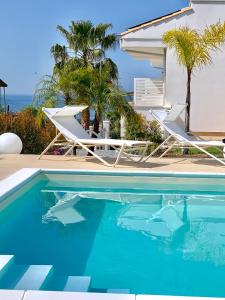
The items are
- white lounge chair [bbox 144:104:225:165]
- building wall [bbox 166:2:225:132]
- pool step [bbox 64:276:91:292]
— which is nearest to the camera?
pool step [bbox 64:276:91:292]

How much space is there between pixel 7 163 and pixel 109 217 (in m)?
3.81

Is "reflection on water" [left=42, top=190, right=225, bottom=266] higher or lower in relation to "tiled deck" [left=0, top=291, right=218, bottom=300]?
lower

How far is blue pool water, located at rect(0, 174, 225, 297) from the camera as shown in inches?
135

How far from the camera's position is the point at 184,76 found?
1781cm

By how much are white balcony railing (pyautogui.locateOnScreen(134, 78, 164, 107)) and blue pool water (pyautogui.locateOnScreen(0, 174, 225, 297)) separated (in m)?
10.6

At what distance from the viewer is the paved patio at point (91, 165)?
Result: 8148 millimetres

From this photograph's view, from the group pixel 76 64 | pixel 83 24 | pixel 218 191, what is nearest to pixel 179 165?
pixel 218 191

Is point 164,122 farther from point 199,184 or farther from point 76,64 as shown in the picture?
point 76,64

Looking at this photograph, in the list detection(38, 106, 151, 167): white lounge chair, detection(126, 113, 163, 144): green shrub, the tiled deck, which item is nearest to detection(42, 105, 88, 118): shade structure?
detection(38, 106, 151, 167): white lounge chair

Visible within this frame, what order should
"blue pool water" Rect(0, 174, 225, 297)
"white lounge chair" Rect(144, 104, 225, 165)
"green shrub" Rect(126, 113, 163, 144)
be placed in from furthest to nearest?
"green shrub" Rect(126, 113, 163, 144), "white lounge chair" Rect(144, 104, 225, 165), "blue pool water" Rect(0, 174, 225, 297)

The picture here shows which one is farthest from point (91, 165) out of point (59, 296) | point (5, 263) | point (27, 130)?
point (59, 296)

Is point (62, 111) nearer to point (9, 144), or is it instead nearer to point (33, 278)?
point (9, 144)

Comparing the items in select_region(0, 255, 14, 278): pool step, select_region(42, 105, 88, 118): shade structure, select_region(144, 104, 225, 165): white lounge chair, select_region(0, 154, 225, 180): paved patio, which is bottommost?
select_region(0, 154, 225, 180): paved patio

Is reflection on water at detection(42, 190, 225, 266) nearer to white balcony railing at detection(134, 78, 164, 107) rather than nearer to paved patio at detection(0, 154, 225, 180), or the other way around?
paved patio at detection(0, 154, 225, 180)
